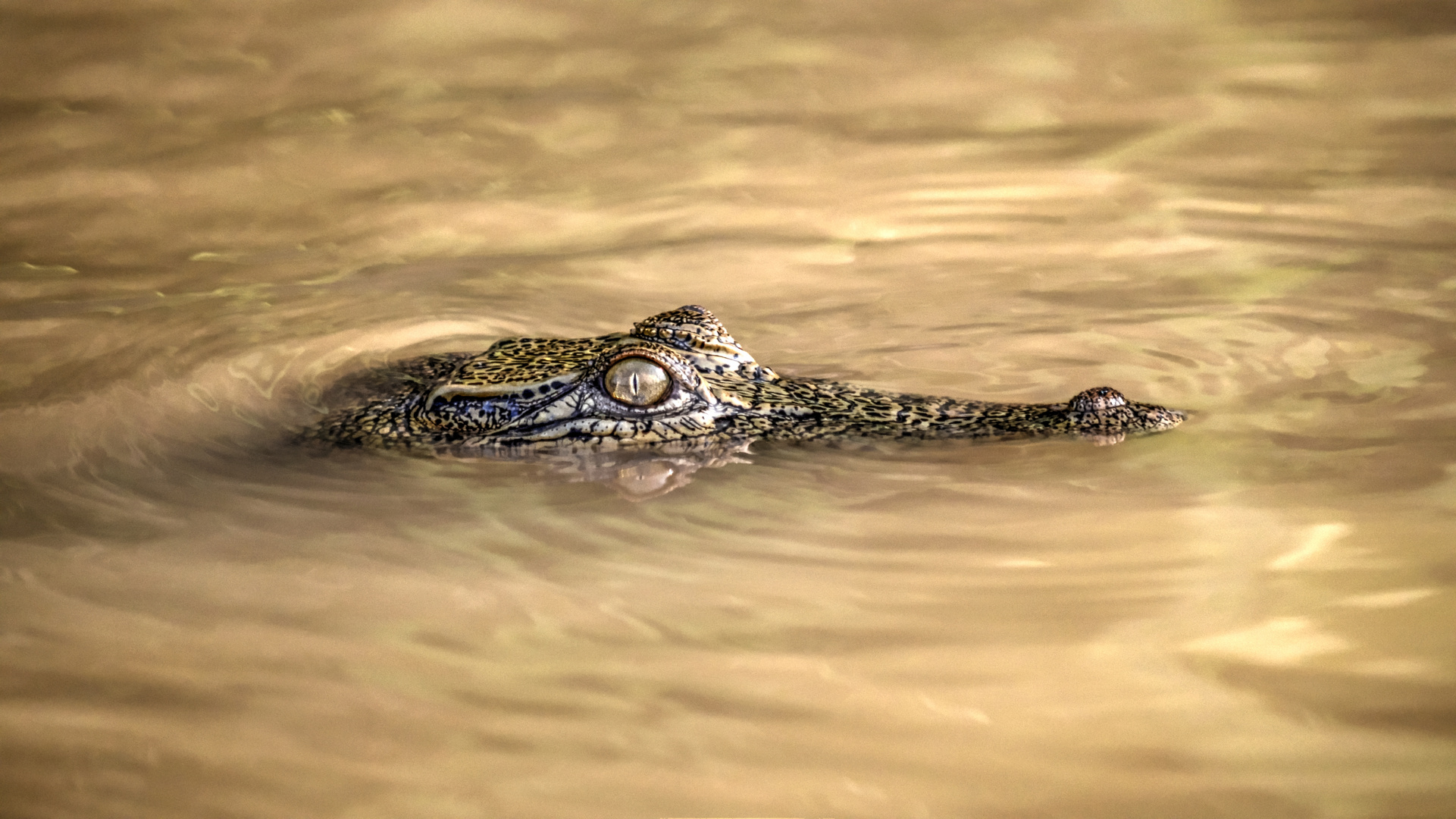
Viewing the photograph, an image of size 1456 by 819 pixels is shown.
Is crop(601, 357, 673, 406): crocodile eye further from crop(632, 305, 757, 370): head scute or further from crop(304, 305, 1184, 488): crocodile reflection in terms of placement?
crop(632, 305, 757, 370): head scute

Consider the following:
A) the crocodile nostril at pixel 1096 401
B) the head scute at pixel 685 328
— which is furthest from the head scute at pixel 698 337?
the crocodile nostril at pixel 1096 401

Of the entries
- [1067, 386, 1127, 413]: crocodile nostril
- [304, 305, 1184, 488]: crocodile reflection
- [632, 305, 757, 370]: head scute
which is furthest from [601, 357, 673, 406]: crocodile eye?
[1067, 386, 1127, 413]: crocodile nostril

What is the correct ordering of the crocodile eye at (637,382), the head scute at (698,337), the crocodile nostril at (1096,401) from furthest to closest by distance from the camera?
the head scute at (698,337), the crocodile eye at (637,382), the crocodile nostril at (1096,401)

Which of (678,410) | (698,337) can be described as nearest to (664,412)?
(678,410)

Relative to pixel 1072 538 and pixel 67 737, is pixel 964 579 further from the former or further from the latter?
pixel 67 737

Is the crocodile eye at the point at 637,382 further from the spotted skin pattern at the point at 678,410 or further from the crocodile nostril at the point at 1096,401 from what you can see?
the crocodile nostril at the point at 1096,401

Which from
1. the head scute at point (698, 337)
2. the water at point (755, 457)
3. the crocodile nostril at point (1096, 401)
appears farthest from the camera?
the head scute at point (698, 337)

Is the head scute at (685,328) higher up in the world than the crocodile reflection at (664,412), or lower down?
higher up

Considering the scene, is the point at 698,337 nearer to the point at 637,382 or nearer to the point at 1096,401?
the point at 637,382
